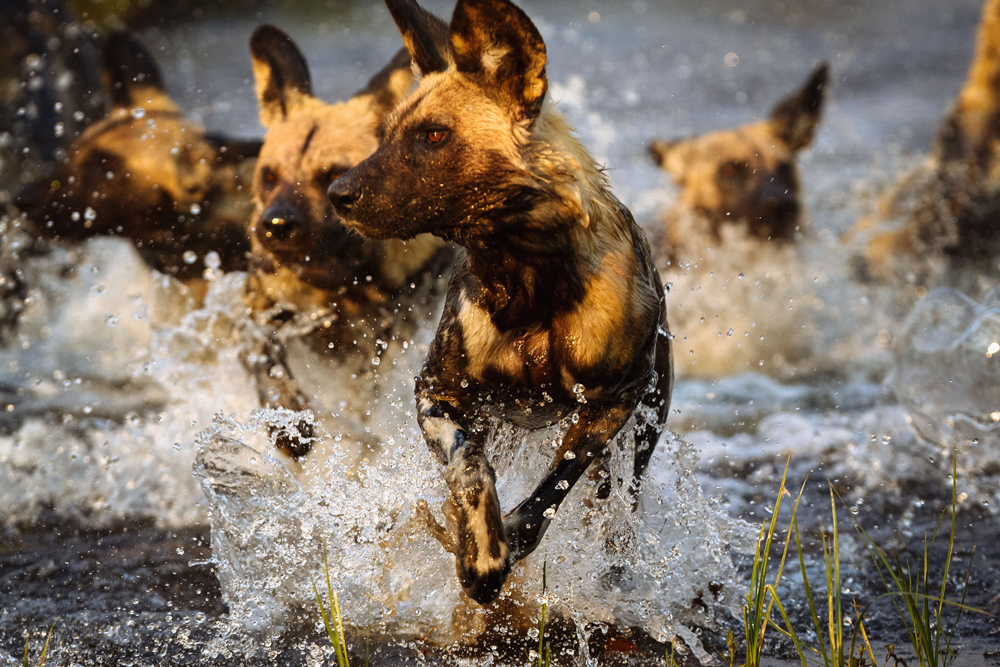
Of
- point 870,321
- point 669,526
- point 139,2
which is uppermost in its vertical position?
point 139,2

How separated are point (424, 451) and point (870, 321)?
5655 mm

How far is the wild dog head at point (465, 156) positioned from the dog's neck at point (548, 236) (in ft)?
0.07

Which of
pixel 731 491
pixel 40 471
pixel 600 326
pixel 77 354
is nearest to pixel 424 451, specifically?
pixel 600 326

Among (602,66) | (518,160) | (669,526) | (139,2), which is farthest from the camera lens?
(602,66)

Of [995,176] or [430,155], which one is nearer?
[430,155]

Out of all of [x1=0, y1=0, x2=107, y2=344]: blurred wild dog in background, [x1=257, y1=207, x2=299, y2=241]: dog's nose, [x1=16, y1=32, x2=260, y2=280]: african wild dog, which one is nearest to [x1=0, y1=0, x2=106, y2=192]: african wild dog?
[x1=0, y1=0, x2=107, y2=344]: blurred wild dog in background

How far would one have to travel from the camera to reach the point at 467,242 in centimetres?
230

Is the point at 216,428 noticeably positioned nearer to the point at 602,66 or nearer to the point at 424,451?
the point at 424,451

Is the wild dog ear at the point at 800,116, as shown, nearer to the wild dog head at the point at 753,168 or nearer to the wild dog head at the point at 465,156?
the wild dog head at the point at 753,168

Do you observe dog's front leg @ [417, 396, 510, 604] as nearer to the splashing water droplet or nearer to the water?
the water

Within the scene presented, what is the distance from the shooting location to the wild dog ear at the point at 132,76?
16.7 ft

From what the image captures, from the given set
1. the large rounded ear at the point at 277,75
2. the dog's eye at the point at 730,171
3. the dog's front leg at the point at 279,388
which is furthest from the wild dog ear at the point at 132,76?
the dog's eye at the point at 730,171

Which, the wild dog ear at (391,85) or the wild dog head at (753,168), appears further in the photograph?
the wild dog head at (753,168)

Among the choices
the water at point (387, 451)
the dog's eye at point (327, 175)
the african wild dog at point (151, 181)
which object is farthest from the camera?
the african wild dog at point (151, 181)
